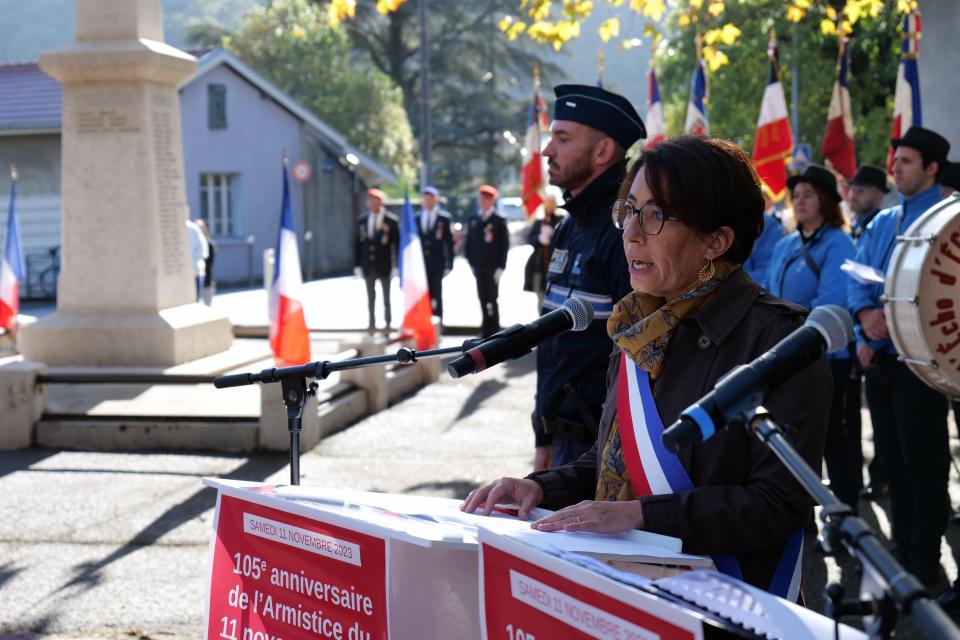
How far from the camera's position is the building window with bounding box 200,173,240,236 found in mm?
31547

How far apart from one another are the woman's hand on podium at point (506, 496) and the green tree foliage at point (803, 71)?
2271 cm

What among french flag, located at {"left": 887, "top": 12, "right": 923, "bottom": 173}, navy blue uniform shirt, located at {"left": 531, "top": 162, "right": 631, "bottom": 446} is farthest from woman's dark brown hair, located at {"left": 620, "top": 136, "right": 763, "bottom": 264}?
french flag, located at {"left": 887, "top": 12, "right": 923, "bottom": 173}

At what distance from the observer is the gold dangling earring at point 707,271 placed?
2381 mm

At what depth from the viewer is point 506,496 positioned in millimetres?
2521

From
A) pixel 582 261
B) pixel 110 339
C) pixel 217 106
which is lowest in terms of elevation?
pixel 110 339

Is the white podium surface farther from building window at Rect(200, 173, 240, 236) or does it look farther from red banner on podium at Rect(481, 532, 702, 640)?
building window at Rect(200, 173, 240, 236)

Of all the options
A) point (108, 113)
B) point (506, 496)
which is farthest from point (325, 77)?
point (506, 496)

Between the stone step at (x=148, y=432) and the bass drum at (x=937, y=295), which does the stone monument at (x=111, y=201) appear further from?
the bass drum at (x=937, y=295)

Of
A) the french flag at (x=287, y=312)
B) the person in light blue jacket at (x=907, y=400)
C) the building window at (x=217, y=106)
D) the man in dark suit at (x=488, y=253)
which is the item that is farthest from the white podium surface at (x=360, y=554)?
the building window at (x=217, y=106)

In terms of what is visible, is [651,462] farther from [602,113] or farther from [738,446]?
[602,113]

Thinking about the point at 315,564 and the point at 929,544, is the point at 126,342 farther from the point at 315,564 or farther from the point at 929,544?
the point at 315,564

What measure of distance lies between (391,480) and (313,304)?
16.3 metres

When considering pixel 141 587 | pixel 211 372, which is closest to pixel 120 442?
pixel 211 372

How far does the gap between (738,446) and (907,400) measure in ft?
10.9
